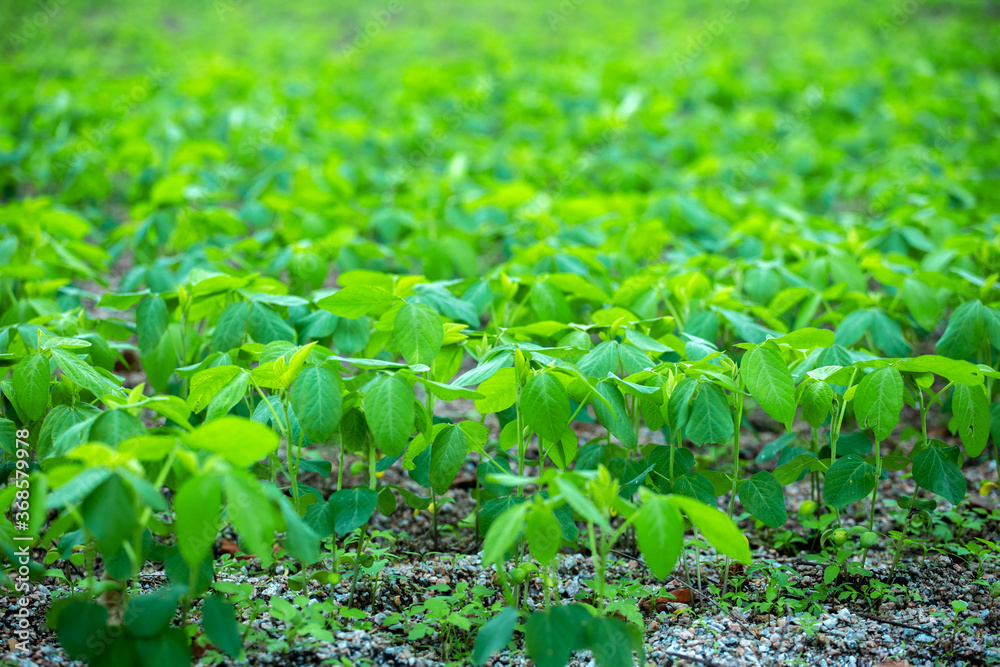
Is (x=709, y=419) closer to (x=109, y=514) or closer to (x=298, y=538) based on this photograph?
(x=298, y=538)

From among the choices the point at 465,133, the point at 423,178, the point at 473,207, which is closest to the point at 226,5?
the point at 465,133

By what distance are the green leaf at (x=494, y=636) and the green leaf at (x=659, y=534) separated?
0.26 m

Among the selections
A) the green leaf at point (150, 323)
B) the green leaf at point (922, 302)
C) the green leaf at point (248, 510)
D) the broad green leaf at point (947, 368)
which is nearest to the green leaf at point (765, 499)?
the broad green leaf at point (947, 368)

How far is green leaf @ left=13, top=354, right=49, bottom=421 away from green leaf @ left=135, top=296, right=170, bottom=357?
0.32 m

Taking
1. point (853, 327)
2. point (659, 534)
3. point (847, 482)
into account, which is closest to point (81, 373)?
point (659, 534)

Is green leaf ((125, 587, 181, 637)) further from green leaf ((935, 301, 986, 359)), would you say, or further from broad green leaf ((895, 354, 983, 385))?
green leaf ((935, 301, 986, 359))

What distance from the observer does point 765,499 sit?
1490 millimetres

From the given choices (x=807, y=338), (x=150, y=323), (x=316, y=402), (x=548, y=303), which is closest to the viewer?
(x=316, y=402)

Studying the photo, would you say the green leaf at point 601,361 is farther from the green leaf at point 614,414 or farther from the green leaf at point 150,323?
the green leaf at point 150,323

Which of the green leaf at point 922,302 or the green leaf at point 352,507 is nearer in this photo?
the green leaf at point 352,507

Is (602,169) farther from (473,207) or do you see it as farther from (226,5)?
(226,5)

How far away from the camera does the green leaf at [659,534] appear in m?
1.07

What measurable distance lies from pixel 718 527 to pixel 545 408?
0.38 m

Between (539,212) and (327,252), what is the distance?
91cm
